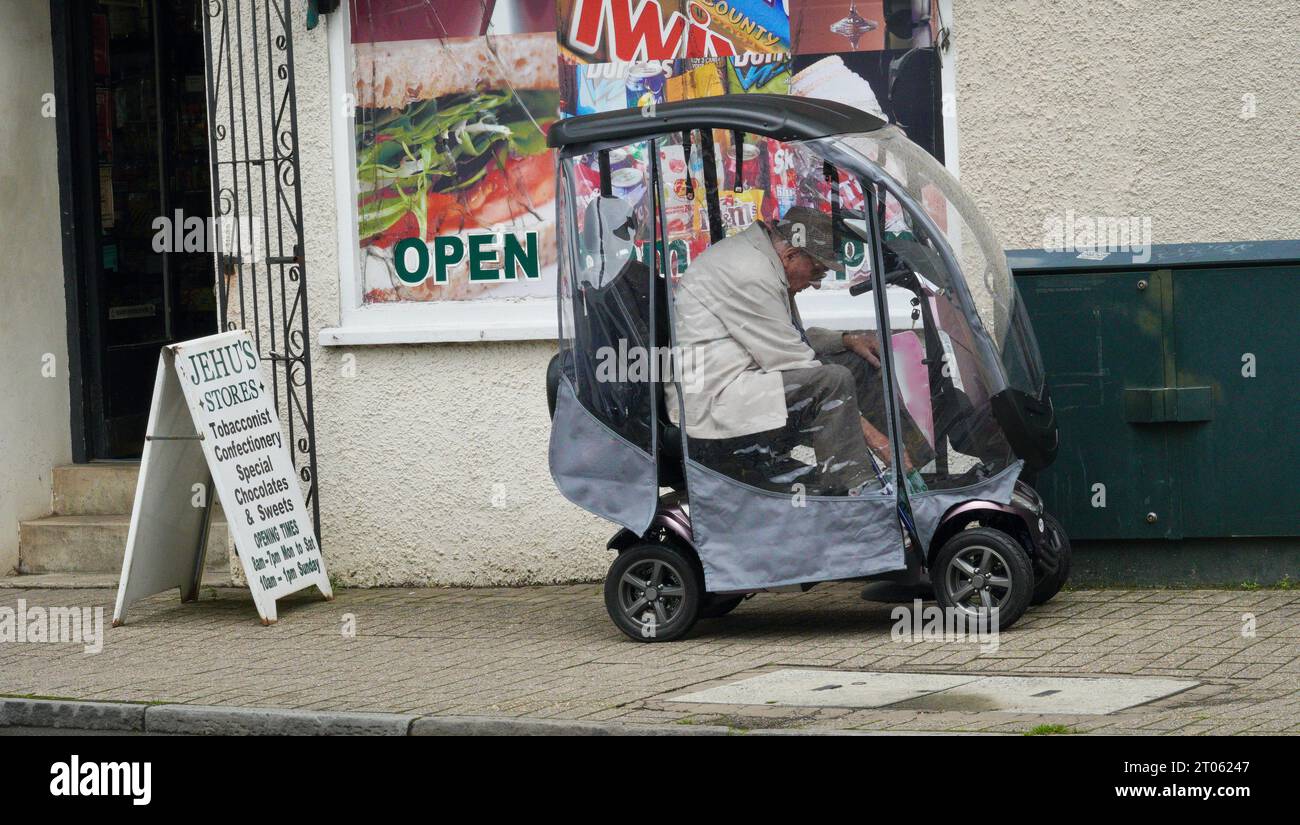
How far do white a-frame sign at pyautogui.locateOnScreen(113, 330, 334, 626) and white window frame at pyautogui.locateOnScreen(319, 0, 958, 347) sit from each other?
730mm

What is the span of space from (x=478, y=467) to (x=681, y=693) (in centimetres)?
324

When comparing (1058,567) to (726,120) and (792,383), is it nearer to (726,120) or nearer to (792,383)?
(792,383)

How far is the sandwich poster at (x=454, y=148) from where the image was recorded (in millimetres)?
9695

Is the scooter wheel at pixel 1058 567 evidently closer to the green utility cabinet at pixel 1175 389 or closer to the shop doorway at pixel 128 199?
the green utility cabinet at pixel 1175 389

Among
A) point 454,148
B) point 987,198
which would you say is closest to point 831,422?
point 987,198

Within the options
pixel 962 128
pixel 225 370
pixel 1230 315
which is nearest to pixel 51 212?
pixel 225 370

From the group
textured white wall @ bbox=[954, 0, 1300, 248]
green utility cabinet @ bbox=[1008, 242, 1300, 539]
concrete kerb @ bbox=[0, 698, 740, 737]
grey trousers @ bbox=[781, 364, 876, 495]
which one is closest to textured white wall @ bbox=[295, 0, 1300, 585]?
textured white wall @ bbox=[954, 0, 1300, 248]

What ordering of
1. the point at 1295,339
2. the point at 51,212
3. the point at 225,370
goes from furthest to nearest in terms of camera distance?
1. the point at 51,212
2. the point at 225,370
3. the point at 1295,339

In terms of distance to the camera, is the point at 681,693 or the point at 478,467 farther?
the point at 478,467

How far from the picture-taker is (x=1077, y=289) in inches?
324

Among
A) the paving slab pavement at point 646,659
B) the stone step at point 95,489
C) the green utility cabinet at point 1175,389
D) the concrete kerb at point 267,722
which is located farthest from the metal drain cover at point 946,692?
the stone step at point 95,489

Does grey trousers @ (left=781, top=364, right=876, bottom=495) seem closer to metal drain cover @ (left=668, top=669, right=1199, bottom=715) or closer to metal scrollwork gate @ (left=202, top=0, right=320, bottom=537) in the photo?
metal drain cover @ (left=668, top=669, right=1199, bottom=715)

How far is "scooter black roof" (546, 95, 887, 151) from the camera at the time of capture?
7387mm

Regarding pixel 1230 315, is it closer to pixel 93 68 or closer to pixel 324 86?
pixel 324 86
